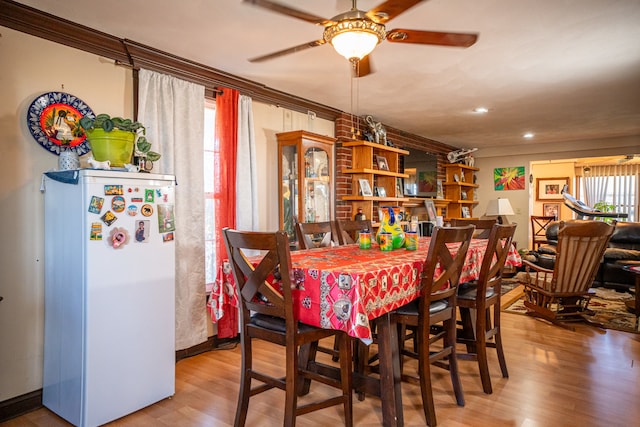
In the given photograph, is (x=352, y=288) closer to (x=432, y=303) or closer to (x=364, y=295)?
(x=364, y=295)

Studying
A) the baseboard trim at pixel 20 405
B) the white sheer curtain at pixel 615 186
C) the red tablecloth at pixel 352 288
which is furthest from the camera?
the white sheer curtain at pixel 615 186

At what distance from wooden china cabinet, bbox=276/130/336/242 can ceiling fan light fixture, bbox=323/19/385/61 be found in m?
1.77

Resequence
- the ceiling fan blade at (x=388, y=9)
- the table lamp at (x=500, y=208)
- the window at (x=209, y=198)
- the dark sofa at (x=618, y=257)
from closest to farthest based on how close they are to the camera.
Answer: the ceiling fan blade at (x=388, y=9), the window at (x=209, y=198), the dark sofa at (x=618, y=257), the table lamp at (x=500, y=208)

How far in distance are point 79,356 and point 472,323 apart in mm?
2415

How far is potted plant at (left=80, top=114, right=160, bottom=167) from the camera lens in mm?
2207

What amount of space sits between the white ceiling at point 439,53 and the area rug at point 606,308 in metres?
2.25

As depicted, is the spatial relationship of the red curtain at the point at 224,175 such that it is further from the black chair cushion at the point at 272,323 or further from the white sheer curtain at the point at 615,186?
the white sheer curtain at the point at 615,186

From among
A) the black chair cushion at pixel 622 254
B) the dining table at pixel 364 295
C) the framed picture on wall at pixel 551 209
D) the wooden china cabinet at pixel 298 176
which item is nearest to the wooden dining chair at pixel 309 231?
the dining table at pixel 364 295

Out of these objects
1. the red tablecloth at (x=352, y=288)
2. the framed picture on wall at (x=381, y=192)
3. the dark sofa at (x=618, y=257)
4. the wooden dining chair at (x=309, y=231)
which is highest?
the framed picture on wall at (x=381, y=192)

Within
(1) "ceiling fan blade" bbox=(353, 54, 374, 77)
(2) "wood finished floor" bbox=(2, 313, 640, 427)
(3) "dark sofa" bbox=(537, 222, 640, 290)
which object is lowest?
(2) "wood finished floor" bbox=(2, 313, 640, 427)

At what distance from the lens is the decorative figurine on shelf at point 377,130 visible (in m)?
4.88

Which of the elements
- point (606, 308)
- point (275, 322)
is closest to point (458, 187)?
point (606, 308)

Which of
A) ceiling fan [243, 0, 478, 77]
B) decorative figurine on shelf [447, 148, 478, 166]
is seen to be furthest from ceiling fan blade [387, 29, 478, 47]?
decorative figurine on shelf [447, 148, 478, 166]

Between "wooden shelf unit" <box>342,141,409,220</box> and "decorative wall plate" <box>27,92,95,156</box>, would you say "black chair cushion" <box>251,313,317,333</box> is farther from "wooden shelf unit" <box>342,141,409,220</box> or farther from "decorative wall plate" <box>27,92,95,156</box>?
"wooden shelf unit" <box>342,141,409,220</box>
